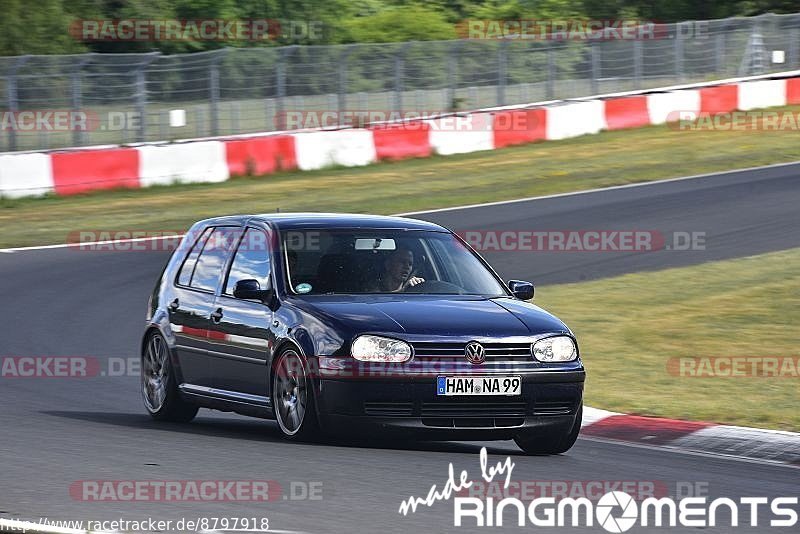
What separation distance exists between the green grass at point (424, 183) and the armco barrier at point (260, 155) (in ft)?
0.67

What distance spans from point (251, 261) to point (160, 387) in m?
1.25

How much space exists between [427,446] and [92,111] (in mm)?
17003

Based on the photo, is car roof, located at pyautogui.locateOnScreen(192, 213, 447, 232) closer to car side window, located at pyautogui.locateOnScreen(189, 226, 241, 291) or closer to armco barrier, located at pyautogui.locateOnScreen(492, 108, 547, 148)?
car side window, located at pyautogui.locateOnScreen(189, 226, 241, 291)

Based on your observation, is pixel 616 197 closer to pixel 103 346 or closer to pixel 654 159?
pixel 654 159

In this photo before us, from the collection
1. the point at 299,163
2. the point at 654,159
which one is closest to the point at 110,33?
the point at 299,163

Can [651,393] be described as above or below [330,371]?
below

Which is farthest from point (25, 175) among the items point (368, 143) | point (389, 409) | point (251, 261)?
point (389, 409)

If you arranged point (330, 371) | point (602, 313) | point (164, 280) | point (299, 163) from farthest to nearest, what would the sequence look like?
point (299, 163), point (602, 313), point (164, 280), point (330, 371)

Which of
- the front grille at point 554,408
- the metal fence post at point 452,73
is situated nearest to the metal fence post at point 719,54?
the metal fence post at point 452,73

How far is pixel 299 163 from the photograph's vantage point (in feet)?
89.4

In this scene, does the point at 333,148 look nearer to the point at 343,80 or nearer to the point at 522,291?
the point at 343,80

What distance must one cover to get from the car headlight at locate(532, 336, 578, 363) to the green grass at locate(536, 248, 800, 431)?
1945 mm

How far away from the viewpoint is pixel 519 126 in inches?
1184

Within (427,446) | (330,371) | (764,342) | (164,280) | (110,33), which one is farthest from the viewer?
(110,33)
